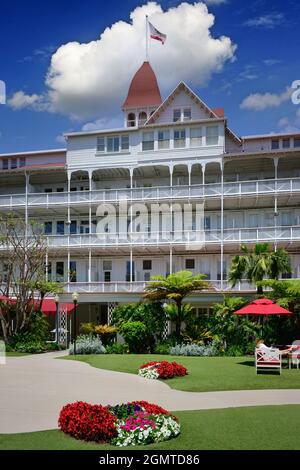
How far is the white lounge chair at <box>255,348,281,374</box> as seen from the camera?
19.3 meters

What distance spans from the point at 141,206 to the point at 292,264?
12.4 metres

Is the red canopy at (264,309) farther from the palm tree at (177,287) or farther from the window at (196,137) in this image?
the window at (196,137)

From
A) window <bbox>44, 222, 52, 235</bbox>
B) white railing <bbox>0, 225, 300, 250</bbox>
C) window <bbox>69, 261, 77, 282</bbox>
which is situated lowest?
window <bbox>69, 261, 77, 282</bbox>

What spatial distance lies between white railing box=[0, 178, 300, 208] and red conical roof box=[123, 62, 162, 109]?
14.7 metres

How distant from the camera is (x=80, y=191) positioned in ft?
139

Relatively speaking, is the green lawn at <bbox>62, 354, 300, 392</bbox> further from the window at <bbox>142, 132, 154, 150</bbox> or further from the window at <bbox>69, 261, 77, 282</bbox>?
the window at <bbox>142, 132, 154, 150</bbox>

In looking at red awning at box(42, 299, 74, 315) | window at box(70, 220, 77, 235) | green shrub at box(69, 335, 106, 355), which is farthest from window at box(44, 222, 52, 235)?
green shrub at box(69, 335, 106, 355)

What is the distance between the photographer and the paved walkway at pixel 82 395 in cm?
1283

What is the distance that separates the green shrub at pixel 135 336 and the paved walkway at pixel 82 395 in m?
8.23

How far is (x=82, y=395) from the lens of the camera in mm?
15477

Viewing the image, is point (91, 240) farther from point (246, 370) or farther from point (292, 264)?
point (246, 370)

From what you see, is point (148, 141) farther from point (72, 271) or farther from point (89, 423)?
point (89, 423)

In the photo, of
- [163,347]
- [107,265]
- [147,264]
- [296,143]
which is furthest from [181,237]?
[163,347]
